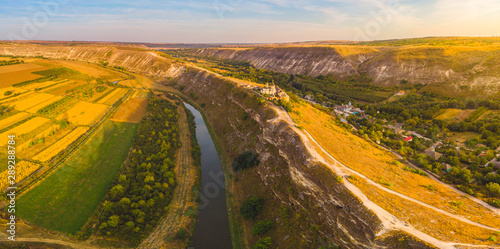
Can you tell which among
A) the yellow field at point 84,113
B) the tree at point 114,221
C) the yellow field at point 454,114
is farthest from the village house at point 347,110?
the yellow field at point 84,113

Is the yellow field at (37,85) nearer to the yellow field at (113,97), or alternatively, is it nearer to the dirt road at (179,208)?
the yellow field at (113,97)

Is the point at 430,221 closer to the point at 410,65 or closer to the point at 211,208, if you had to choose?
the point at 211,208

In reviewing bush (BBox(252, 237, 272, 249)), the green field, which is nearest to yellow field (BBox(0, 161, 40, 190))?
the green field

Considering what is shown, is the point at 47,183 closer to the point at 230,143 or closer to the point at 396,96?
the point at 230,143

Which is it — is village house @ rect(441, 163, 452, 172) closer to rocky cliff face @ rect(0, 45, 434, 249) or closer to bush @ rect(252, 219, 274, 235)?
rocky cliff face @ rect(0, 45, 434, 249)

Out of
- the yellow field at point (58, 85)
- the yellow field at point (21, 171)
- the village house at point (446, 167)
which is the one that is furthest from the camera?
the yellow field at point (58, 85)

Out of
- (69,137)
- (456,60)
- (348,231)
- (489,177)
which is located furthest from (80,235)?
(456,60)
